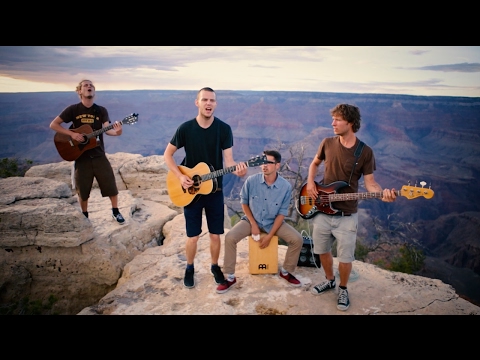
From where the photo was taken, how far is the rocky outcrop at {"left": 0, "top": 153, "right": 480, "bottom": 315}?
11.0ft

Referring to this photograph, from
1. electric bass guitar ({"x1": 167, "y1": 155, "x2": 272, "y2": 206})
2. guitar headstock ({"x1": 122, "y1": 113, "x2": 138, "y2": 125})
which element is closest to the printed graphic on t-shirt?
guitar headstock ({"x1": 122, "y1": 113, "x2": 138, "y2": 125})

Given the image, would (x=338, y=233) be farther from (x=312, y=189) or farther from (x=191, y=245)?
(x=191, y=245)

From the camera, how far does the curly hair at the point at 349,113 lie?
120 inches

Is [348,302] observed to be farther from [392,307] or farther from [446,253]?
[446,253]

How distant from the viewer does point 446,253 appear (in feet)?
59.8

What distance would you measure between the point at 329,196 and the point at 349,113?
2.86ft

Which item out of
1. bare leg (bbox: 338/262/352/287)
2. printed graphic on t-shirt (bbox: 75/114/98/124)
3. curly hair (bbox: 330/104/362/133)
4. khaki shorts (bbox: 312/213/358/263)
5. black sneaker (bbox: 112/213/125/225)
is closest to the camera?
curly hair (bbox: 330/104/362/133)

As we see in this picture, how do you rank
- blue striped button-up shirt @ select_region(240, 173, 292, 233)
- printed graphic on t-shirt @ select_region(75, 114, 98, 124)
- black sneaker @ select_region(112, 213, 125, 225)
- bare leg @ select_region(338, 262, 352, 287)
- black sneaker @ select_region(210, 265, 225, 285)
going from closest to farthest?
bare leg @ select_region(338, 262, 352, 287) → black sneaker @ select_region(210, 265, 225, 285) → blue striped button-up shirt @ select_region(240, 173, 292, 233) → printed graphic on t-shirt @ select_region(75, 114, 98, 124) → black sneaker @ select_region(112, 213, 125, 225)

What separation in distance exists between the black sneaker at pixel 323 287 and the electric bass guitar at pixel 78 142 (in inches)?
135

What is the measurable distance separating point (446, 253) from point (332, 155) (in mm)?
19442

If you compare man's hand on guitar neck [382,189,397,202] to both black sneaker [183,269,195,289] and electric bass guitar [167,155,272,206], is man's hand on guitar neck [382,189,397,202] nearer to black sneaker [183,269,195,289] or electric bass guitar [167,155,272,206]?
electric bass guitar [167,155,272,206]

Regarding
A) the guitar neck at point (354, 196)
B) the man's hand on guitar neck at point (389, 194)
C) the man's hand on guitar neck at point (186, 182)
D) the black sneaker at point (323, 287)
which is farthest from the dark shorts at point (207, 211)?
the man's hand on guitar neck at point (389, 194)

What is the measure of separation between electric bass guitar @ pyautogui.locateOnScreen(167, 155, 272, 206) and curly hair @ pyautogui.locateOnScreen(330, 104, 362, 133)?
877 mm

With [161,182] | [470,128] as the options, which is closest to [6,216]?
[161,182]
